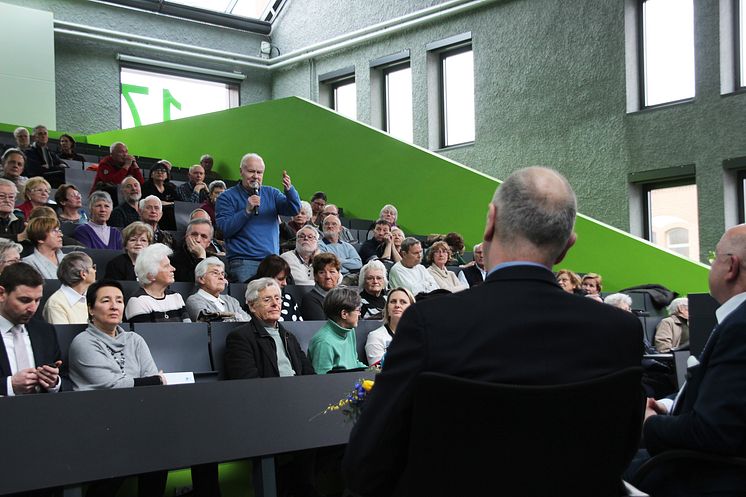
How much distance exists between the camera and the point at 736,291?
7.22ft

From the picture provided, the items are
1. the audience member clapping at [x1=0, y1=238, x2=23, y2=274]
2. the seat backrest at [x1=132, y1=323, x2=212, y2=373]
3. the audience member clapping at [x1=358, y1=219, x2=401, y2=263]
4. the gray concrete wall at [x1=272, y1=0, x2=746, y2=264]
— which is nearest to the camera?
the seat backrest at [x1=132, y1=323, x2=212, y2=373]

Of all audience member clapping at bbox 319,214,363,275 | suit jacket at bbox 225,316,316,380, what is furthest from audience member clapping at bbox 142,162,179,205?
suit jacket at bbox 225,316,316,380

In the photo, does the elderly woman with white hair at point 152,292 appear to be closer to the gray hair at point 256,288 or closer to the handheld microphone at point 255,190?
the gray hair at point 256,288

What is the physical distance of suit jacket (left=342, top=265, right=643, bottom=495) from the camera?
1316 millimetres

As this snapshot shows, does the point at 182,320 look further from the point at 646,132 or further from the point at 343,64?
the point at 343,64

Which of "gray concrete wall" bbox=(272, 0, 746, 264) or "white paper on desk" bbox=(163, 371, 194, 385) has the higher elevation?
"gray concrete wall" bbox=(272, 0, 746, 264)

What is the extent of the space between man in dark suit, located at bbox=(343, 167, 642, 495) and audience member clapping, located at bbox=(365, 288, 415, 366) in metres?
2.95

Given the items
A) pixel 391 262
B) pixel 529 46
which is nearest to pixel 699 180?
pixel 529 46

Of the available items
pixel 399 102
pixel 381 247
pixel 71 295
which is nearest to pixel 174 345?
pixel 71 295

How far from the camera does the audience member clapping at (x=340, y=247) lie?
680 cm

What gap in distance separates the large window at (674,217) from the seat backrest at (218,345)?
283 inches

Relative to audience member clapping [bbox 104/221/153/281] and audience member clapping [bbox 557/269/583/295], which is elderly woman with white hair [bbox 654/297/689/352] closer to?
audience member clapping [bbox 557/269/583/295]

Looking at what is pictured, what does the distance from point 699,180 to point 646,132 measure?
90 centimetres

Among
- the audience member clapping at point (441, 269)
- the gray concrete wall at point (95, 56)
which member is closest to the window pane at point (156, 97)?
the gray concrete wall at point (95, 56)
